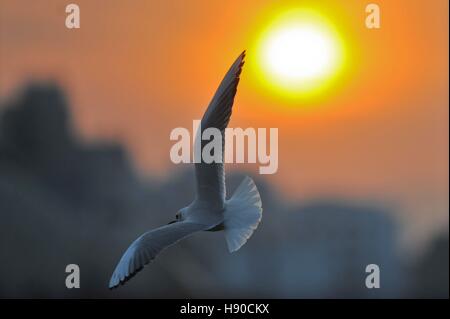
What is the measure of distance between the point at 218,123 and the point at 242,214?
26cm

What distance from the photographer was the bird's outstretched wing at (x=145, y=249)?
2223mm

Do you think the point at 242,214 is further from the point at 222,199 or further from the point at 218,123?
the point at 218,123

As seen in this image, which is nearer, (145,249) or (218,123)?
(145,249)

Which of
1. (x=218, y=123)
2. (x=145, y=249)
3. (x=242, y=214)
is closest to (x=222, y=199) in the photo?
(x=242, y=214)

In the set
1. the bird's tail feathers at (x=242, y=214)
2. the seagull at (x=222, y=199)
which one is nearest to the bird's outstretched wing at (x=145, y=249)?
the seagull at (x=222, y=199)

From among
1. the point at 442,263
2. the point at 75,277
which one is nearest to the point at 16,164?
the point at 442,263

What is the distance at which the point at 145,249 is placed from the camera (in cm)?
225

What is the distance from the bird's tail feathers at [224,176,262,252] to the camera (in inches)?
96.0

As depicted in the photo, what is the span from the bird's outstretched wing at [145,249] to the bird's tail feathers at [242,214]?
0.18m

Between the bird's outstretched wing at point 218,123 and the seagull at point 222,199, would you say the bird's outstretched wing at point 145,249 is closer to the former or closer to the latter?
the seagull at point 222,199

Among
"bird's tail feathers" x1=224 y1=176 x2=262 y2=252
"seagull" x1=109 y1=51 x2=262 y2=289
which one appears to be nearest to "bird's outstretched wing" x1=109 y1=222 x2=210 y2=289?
"seagull" x1=109 y1=51 x2=262 y2=289

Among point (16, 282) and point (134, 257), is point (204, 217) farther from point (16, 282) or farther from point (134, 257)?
point (16, 282)

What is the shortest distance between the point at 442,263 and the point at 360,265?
87cm

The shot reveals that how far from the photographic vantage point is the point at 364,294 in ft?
32.6
